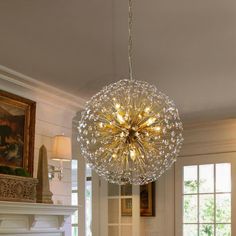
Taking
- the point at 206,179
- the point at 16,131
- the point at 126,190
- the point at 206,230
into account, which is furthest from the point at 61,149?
the point at 206,230

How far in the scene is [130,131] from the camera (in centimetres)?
275

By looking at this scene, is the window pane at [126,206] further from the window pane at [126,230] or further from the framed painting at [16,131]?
the framed painting at [16,131]

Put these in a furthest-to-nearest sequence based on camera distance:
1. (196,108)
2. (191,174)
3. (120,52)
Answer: (191,174) < (196,108) < (120,52)

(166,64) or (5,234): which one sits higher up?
(166,64)

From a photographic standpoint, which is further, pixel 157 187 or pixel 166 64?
pixel 157 187

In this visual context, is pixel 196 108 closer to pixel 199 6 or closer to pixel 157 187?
pixel 157 187

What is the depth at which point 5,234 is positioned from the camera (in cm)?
415

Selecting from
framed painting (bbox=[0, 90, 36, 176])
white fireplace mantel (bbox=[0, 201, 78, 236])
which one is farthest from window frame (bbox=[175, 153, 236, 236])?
framed painting (bbox=[0, 90, 36, 176])

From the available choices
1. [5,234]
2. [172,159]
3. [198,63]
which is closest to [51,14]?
[172,159]

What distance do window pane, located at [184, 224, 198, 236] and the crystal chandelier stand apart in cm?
375

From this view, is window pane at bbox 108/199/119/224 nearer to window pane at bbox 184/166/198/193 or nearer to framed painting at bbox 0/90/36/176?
window pane at bbox 184/166/198/193

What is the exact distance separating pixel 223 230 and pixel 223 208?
278mm

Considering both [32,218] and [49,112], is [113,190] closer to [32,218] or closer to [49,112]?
[49,112]

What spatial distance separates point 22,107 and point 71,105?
0.80 meters
